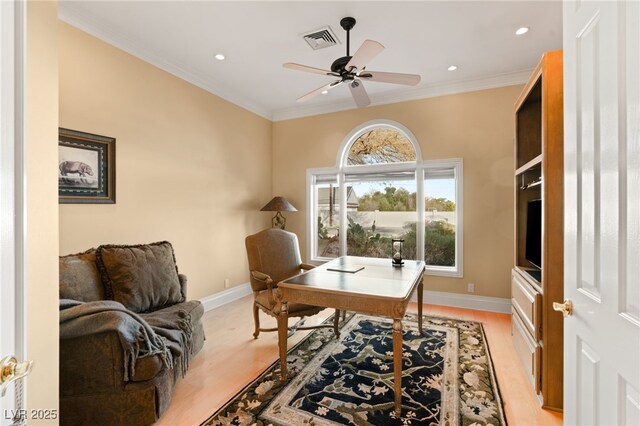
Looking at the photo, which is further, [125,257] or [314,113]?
[314,113]

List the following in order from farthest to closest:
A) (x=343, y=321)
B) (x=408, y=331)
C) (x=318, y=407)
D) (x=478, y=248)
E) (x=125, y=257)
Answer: (x=478, y=248) → (x=343, y=321) → (x=408, y=331) → (x=125, y=257) → (x=318, y=407)

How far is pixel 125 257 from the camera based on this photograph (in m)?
2.49

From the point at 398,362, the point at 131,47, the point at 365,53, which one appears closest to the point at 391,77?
the point at 365,53

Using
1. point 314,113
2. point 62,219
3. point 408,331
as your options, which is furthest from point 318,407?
point 314,113

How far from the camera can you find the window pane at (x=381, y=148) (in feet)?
14.5

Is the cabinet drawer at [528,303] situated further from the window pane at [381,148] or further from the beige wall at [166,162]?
the beige wall at [166,162]

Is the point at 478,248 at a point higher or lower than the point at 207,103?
lower

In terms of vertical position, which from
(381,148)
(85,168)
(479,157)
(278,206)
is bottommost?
(278,206)

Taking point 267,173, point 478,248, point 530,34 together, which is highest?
point 530,34

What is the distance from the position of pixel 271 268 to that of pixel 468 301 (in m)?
2.71

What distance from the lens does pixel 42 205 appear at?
1247 millimetres

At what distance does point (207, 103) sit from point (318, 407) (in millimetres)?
3731

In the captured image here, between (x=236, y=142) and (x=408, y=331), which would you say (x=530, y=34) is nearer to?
(x=408, y=331)

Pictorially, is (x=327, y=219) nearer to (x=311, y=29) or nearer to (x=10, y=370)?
(x=311, y=29)
